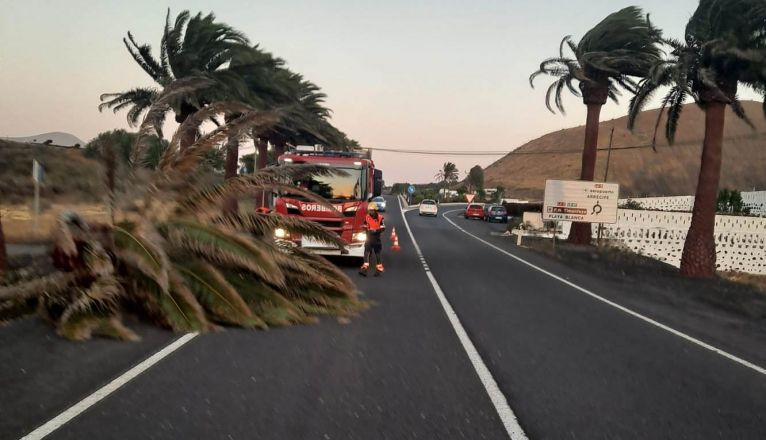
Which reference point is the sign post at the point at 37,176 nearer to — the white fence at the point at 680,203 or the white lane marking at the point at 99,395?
the white lane marking at the point at 99,395

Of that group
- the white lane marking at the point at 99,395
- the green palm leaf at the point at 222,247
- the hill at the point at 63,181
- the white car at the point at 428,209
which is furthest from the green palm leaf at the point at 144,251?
the white car at the point at 428,209

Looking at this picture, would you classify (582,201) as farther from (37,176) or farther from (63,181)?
(63,181)

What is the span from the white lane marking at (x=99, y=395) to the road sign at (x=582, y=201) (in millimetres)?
24617

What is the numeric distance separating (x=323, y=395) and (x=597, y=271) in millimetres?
16751

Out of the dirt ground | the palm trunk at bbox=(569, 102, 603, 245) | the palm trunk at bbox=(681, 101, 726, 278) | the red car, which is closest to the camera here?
the dirt ground

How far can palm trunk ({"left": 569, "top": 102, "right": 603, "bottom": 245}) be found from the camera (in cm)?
3119

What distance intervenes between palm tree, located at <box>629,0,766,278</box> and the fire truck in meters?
10.6

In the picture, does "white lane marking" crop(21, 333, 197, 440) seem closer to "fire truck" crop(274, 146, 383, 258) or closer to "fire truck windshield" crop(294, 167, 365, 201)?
"fire truck" crop(274, 146, 383, 258)

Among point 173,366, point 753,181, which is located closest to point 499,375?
point 173,366

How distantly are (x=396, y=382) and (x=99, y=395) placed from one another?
2.69 m

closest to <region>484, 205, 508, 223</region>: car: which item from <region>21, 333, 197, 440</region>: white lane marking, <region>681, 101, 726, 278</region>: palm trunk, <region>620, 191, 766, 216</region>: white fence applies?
<region>620, 191, 766, 216</region>: white fence

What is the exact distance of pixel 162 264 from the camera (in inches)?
316

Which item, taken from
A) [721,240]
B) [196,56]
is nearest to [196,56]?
[196,56]

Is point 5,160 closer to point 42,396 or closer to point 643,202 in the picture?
point 42,396
